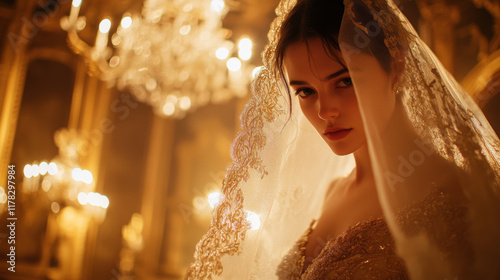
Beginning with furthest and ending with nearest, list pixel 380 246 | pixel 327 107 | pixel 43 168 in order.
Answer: pixel 43 168 → pixel 327 107 → pixel 380 246

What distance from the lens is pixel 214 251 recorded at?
3.64ft

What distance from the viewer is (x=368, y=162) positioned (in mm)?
1172

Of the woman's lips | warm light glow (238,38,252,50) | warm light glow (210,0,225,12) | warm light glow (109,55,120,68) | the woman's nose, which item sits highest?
warm light glow (210,0,225,12)

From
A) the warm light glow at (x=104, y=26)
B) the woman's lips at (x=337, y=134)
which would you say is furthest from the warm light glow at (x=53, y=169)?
the woman's lips at (x=337, y=134)

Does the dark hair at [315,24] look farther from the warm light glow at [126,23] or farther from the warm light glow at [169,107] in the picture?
the warm light glow at [169,107]

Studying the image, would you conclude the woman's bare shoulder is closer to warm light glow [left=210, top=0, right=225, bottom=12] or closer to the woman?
the woman

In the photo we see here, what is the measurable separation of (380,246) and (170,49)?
2870 mm

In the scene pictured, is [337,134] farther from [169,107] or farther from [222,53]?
[169,107]

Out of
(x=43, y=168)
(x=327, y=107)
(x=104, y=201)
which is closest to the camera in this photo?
(x=327, y=107)

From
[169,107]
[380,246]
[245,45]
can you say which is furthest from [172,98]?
[380,246]

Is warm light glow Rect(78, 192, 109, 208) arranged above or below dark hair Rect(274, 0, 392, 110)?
below

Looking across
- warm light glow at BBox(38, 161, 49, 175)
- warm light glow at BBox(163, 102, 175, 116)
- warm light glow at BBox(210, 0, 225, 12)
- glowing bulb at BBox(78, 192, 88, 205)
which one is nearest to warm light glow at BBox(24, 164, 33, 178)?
warm light glow at BBox(38, 161, 49, 175)

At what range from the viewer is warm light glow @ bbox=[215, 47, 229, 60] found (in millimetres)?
3424

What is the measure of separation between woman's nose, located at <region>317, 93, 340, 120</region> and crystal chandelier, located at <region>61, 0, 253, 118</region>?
2363 millimetres
